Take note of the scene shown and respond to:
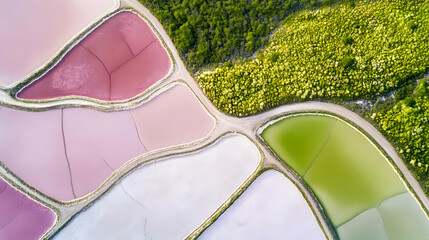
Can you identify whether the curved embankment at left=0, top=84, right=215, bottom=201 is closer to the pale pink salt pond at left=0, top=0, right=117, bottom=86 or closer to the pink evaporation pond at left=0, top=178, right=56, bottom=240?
the pink evaporation pond at left=0, top=178, right=56, bottom=240

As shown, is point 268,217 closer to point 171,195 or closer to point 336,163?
point 336,163

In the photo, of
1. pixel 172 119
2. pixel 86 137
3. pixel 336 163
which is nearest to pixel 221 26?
pixel 172 119

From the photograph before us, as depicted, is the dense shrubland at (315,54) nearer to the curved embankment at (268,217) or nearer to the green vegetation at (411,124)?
the green vegetation at (411,124)

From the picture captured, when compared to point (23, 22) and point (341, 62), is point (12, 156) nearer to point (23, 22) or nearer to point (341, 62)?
point (23, 22)

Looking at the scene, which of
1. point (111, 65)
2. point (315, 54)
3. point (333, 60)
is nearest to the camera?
point (333, 60)

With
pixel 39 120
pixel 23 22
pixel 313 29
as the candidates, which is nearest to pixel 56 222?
pixel 39 120

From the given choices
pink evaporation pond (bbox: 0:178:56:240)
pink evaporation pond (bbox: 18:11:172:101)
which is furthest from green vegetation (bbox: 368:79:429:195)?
pink evaporation pond (bbox: 0:178:56:240)

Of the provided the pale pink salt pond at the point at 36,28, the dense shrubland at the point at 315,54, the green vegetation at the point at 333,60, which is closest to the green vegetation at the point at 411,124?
the dense shrubland at the point at 315,54
